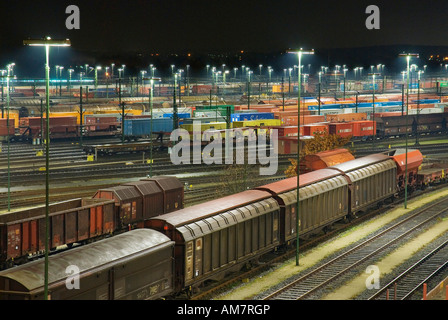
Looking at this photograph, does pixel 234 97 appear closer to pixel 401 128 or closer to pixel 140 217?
pixel 401 128

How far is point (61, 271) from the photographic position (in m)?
19.2

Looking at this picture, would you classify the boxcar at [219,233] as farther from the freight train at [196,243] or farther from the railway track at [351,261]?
the railway track at [351,261]

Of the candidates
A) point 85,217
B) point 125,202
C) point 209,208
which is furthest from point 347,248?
point 85,217

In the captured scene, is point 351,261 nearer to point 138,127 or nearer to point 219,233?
point 219,233

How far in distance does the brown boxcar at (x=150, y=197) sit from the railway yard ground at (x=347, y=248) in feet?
30.7

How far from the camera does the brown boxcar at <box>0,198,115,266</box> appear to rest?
27.9m

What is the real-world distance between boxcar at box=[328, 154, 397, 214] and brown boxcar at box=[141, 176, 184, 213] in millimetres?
10221

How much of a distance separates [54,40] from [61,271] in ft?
23.7

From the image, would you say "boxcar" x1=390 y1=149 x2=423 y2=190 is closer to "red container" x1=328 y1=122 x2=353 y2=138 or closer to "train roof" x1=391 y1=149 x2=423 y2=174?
"train roof" x1=391 y1=149 x2=423 y2=174

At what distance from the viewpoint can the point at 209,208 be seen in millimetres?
28000

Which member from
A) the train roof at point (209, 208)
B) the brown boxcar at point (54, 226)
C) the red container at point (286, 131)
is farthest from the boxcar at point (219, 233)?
the red container at point (286, 131)

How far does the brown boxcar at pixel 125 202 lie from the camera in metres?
34.8

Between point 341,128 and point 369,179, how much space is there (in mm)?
47743
